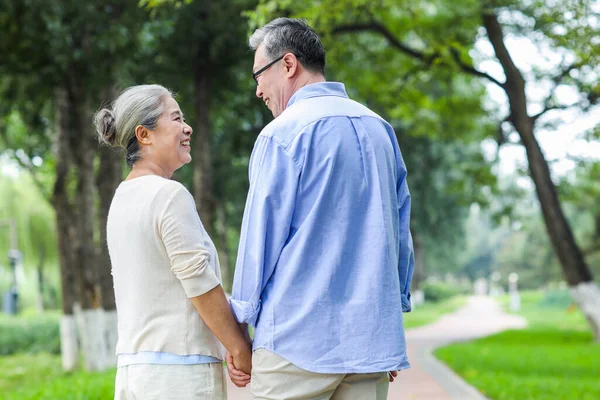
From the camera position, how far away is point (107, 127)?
9.46ft

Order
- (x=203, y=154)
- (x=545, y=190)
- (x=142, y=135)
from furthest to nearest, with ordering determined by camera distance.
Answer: (x=545, y=190)
(x=203, y=154)
(x=142, y=135)

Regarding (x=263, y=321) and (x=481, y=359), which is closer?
(x=263, y=321)

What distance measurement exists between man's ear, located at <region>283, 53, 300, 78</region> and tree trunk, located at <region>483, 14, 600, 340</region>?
14311 mm

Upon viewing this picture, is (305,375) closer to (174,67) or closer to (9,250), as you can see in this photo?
(174,67)

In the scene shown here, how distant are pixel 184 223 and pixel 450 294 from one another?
64.4 meters

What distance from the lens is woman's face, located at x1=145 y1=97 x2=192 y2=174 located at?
2852 mm

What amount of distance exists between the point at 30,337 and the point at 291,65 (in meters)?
24.4

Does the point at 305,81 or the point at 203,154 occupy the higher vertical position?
the point at 203,154

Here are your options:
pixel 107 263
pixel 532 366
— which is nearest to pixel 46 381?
pixel 107 263

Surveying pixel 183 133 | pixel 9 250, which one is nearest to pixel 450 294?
pixel 9 250

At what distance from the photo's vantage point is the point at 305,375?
253 centimetres

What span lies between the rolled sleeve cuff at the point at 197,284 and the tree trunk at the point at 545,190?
14657mm

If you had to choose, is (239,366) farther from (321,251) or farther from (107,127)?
(107,127)

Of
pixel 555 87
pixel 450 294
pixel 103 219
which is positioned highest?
pixel 555 87
